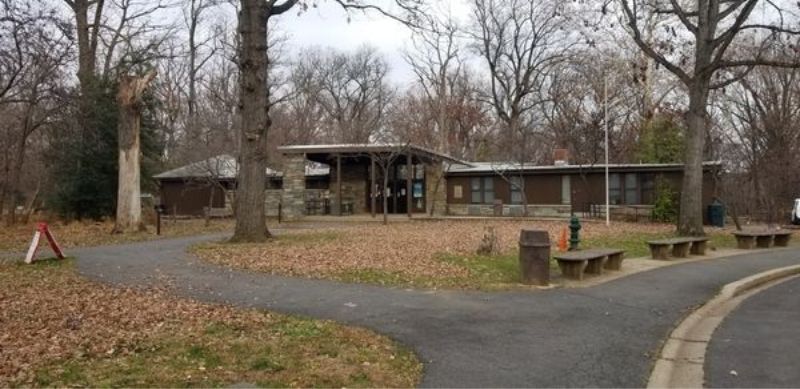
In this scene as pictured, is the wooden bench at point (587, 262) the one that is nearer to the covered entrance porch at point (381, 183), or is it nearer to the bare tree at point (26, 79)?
the bare tree at point (26, 79)

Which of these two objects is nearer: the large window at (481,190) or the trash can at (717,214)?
the trash can at (717,214)

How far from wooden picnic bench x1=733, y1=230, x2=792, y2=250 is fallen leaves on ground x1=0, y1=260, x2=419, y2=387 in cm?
1590

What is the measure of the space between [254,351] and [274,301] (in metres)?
3.12

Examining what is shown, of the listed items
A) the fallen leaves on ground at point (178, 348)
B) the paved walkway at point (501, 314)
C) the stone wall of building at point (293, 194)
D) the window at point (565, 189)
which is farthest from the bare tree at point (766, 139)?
the fallen leaves on ground at point (178, 348)

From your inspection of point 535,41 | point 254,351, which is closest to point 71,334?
point 254,351

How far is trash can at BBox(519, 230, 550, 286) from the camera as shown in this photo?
38.2 ft

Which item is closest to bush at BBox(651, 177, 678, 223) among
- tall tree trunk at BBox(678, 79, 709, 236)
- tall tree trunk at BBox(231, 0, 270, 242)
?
tall tree trunk at BBox(678, 79, 709, 236)

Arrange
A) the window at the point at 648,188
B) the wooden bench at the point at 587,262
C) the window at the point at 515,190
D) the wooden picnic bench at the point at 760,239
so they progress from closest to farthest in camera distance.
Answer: the wooden bench at the point at 587,262 < the wooden picnic bench at the point at 760,239 < the window at the point at 648,188 < the window at the point at 515,190

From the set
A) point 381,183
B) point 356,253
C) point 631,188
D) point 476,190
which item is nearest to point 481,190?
point 476,190

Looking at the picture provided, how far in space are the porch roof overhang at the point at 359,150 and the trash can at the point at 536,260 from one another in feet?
68.8

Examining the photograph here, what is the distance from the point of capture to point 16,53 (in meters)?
15.0

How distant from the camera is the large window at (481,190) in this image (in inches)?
1486

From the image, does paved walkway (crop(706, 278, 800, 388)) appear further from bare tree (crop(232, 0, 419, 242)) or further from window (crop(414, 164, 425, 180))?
window (crop(414, 164, 425, 180))

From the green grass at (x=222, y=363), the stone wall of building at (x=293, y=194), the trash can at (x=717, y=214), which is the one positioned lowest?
the green grass at (x=222, y=363)
